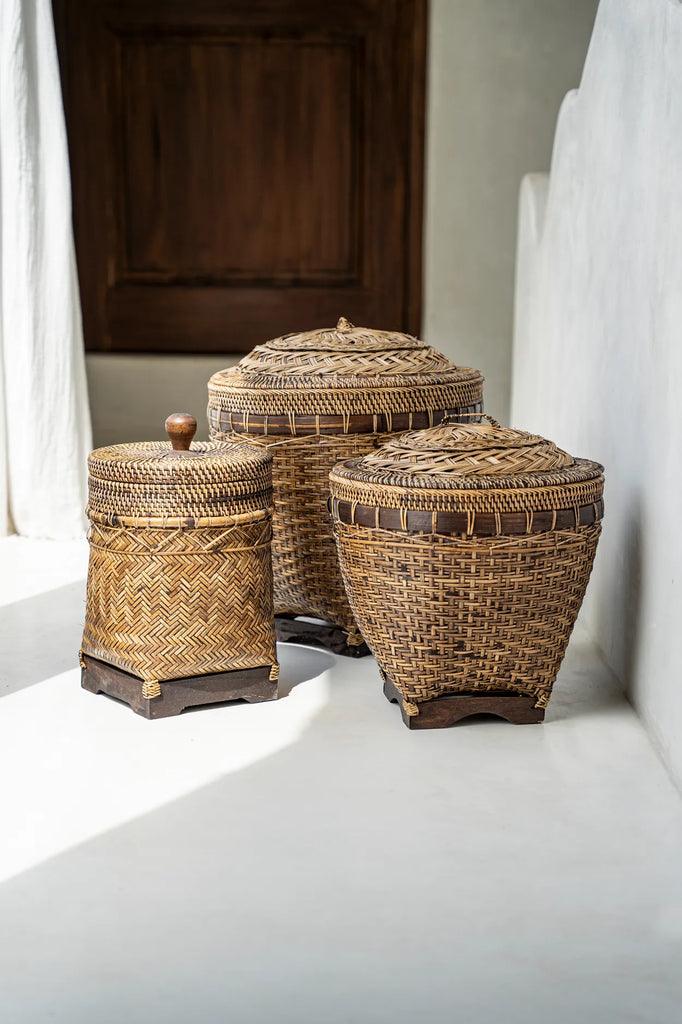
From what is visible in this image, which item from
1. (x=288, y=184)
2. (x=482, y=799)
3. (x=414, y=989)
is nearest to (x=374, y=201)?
(x=288, y=184)

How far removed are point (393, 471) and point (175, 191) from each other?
2675 millimetres

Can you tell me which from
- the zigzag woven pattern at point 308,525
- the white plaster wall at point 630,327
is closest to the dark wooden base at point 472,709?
the white plaster wall at point 630,327

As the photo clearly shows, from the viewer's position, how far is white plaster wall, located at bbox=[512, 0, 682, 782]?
1892mm

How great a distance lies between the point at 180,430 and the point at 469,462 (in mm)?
511

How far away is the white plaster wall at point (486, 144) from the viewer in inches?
165

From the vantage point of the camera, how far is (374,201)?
4324 millimetres

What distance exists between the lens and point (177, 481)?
6.57 ft

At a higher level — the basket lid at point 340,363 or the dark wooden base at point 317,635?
the basket lid at point 340,363

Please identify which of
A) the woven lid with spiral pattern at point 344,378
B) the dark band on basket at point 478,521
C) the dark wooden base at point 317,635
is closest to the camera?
the dark band on basket at point 478,521

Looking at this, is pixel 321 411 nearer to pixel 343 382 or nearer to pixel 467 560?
pixel 343 382

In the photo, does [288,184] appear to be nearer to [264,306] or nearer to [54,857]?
[264,306]

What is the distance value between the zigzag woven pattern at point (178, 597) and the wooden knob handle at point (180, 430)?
0.58 ft

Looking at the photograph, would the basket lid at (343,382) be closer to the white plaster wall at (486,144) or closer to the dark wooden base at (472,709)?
the dark wooden base at (472,709)

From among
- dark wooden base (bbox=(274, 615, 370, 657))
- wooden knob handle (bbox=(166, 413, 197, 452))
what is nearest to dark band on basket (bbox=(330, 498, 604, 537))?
wooden knob handle (bbox=(166, 413, 197, 452))
